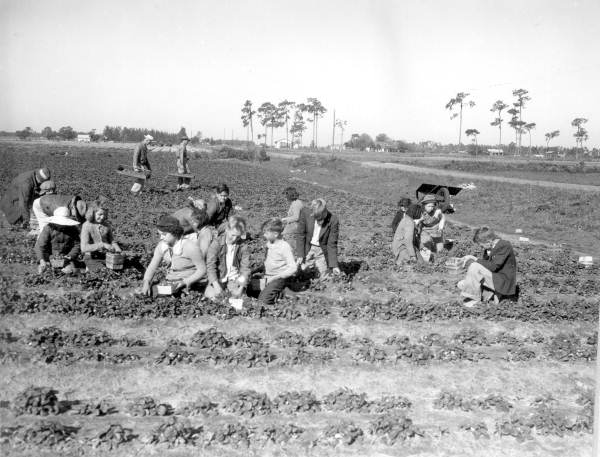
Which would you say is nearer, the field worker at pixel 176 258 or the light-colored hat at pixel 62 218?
the field worker at pixel 176 258

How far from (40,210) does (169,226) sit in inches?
149

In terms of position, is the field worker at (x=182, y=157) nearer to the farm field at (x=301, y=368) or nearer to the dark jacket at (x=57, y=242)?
the farm field at (x=301, y=368)

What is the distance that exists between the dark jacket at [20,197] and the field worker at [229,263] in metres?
5.63

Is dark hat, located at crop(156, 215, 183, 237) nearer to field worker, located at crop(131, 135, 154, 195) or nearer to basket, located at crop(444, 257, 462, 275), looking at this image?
basket, located at crop(444, 257, 462, 275)

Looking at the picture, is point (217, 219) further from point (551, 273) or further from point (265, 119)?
point (265, 119)

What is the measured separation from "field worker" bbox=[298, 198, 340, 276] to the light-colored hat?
13.0 ft

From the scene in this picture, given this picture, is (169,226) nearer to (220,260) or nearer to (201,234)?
(201,234)

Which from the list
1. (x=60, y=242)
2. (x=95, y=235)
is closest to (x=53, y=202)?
(x=60, y=242)

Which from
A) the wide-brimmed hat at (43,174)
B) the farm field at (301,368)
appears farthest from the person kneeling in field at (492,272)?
the wide-brimmed hat at (43,174)

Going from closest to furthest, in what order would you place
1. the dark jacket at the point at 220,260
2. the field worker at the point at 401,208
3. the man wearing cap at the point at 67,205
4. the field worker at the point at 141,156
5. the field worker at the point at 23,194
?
the dark jacket at the point at 220,260, the man wearing cap at the point at 67,205, the field worker at the point at 401,208, the field worker at the point at 23,194, the field worker at the point at 141,156

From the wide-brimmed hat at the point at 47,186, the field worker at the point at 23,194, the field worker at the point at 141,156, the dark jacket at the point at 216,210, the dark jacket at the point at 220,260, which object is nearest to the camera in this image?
the dark jacket at the point at 220,260

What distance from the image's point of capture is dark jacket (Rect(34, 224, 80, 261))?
956cm

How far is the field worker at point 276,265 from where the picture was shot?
29.0 feet

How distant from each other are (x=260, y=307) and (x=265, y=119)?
107 metres
